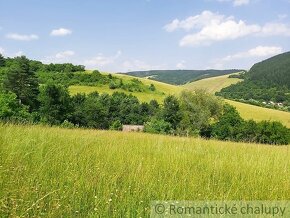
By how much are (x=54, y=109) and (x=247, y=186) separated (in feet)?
191

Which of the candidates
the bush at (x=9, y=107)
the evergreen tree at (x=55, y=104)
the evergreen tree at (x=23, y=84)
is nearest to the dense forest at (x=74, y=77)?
the evergreen tree at (x=23, y=84)

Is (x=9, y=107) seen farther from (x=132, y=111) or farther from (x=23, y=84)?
(x=132, y=111)

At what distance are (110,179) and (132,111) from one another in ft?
259

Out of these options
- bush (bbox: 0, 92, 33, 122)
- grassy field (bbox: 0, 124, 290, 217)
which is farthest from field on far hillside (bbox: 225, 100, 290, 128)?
grassy field (bbox: 0, 124, 290, 217)

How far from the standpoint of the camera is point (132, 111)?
272 ft

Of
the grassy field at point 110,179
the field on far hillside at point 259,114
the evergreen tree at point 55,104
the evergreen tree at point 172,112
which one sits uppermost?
the grassy field at point 110,179

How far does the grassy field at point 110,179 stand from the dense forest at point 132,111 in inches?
1883

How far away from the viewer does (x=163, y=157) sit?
5535mm

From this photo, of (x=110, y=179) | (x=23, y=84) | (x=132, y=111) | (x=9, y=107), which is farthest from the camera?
(x=132, y=111)

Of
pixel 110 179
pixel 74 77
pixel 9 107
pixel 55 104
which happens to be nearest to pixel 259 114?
pixel 74 77

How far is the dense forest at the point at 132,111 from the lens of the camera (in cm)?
6128

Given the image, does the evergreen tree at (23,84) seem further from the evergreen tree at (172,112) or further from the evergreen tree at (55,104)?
the evergreen tree at (172,112)

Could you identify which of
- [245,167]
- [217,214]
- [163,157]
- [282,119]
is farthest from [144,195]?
[282,119]

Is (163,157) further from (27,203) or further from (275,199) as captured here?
(27,203)
